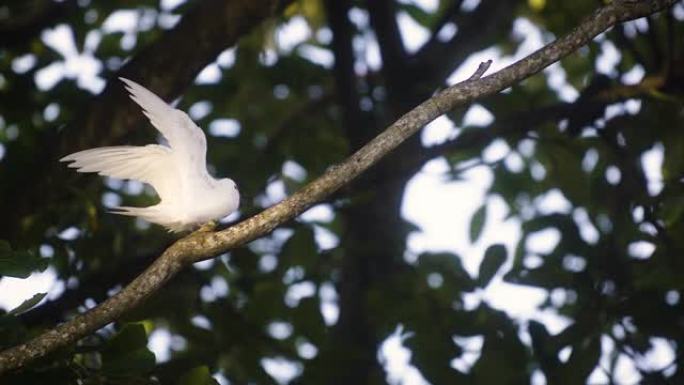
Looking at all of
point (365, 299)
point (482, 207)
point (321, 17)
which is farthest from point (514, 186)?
point (321, 17)

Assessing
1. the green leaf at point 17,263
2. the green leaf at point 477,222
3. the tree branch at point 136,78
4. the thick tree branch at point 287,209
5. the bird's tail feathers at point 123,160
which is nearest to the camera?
the thick tree branch at point 287,209

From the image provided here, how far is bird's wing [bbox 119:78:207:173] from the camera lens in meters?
3.37

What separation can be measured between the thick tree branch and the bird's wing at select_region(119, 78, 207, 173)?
19.0 inches

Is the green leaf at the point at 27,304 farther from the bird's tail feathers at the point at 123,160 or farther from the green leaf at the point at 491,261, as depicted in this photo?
the green leaf at the point at 491,261

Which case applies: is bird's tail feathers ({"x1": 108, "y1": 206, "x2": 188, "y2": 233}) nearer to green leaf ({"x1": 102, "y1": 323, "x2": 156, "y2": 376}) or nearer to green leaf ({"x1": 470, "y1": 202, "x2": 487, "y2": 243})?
green leaf ({"x1": 102, "y1": 323, "x2": 156, "y2": 376})

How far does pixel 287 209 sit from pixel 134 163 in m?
0.80

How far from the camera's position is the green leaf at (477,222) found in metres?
5.31

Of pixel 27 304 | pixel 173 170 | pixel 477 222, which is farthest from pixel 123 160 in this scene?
pixel 477 222

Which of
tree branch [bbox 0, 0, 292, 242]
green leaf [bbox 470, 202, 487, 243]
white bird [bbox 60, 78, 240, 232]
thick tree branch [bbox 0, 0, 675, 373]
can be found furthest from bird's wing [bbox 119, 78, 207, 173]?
green leaf [bbox 470, 202, 487, 243]

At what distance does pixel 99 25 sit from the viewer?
5.91 metres

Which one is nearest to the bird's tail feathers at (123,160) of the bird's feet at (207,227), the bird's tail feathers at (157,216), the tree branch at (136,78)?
the bird's tail feathers at (157,216)

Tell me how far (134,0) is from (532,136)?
108 inches

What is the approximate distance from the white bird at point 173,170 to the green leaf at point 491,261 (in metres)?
1.36

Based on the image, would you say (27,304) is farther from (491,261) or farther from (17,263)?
(491,261)
